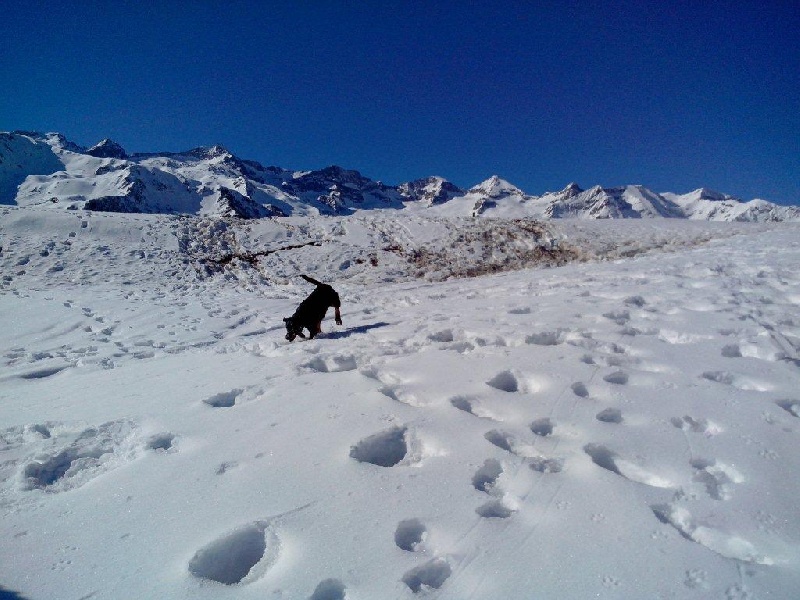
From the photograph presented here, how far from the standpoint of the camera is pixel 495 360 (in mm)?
5535

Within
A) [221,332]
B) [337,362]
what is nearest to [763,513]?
[337,362]

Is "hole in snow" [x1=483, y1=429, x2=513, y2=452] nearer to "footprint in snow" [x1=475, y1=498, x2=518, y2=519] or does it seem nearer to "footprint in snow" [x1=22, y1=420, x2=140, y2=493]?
"footprint in snow" [x1=475, y1=498, x2=518, y2=519]

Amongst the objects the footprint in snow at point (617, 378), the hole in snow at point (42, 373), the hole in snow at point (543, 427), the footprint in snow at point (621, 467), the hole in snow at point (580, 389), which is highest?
the footprint in snow at point (617, 378)

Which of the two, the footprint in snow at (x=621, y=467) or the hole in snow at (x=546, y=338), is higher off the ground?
the hole in snow at (x=546, y=338)

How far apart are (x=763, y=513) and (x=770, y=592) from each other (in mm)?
699

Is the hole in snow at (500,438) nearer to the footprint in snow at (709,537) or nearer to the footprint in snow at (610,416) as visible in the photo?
the footprint in snow at (610,416)

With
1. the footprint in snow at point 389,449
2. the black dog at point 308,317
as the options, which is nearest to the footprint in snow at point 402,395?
the footprint in snow at point 389,449

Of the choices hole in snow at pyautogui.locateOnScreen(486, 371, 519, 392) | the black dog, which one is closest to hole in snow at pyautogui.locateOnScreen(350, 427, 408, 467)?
hole in snow at pyautogui.locateOnScreen(486, 371, 519, 392)

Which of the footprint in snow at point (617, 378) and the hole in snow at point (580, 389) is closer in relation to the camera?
the hole in snow at point (580, 389)

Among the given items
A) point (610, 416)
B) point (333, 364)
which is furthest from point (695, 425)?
point (333, 364)

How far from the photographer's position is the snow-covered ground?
2.50m

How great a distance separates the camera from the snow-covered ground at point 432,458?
8.20ft

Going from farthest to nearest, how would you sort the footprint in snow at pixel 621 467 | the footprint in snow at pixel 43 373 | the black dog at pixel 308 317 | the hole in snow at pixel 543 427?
the black dog at pixel 308 317 → the footprint in snow at pixel 43 373 → the hole in snow at pixel 543 427 → the footprint in snow at pixel 621 467

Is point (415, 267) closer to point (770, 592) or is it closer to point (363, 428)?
point (363, 428)
